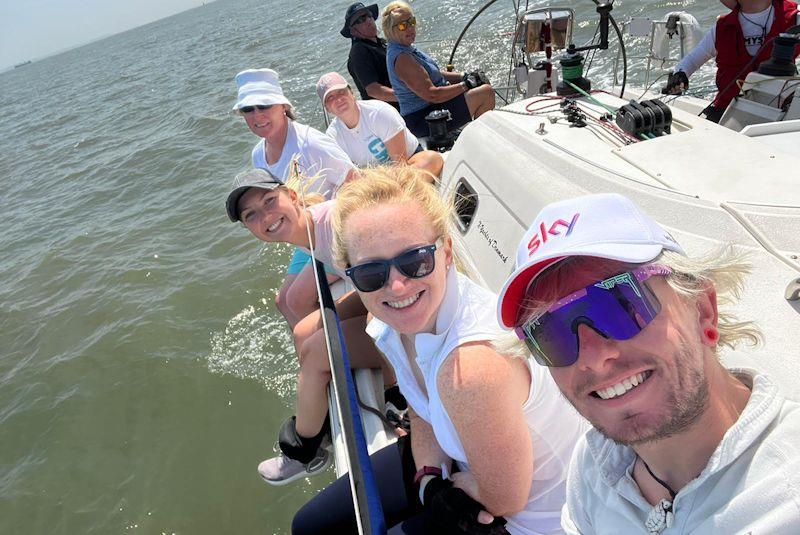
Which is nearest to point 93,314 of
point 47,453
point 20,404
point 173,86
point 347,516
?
point 20,404

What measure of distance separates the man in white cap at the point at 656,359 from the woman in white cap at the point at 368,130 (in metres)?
2.90

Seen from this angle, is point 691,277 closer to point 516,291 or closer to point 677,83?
point 516,291

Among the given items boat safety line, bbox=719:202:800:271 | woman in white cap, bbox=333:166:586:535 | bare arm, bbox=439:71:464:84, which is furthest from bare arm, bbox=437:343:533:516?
bare arm, bbox=439:71:464:84

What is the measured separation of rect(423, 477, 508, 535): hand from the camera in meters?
1.46

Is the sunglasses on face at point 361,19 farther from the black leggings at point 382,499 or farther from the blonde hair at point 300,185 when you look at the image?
the black leggings at point 382,499

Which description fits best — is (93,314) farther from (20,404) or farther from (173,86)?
(173,86)

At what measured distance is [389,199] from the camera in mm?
1535

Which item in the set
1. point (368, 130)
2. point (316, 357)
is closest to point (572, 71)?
point (368, 130)

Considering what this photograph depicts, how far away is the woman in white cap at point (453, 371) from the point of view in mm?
1271

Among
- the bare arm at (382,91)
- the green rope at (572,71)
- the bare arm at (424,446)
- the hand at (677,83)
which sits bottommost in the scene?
the bare arm at (424,446)

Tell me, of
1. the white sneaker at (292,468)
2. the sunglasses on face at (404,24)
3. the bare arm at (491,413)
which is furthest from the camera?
the sunglasses on face at (404,24)

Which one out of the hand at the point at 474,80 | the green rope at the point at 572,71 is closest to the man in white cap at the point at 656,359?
the green rope at the point at 572,71

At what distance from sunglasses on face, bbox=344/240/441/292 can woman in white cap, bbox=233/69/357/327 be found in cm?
173

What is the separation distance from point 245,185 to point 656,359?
197 centimetres
